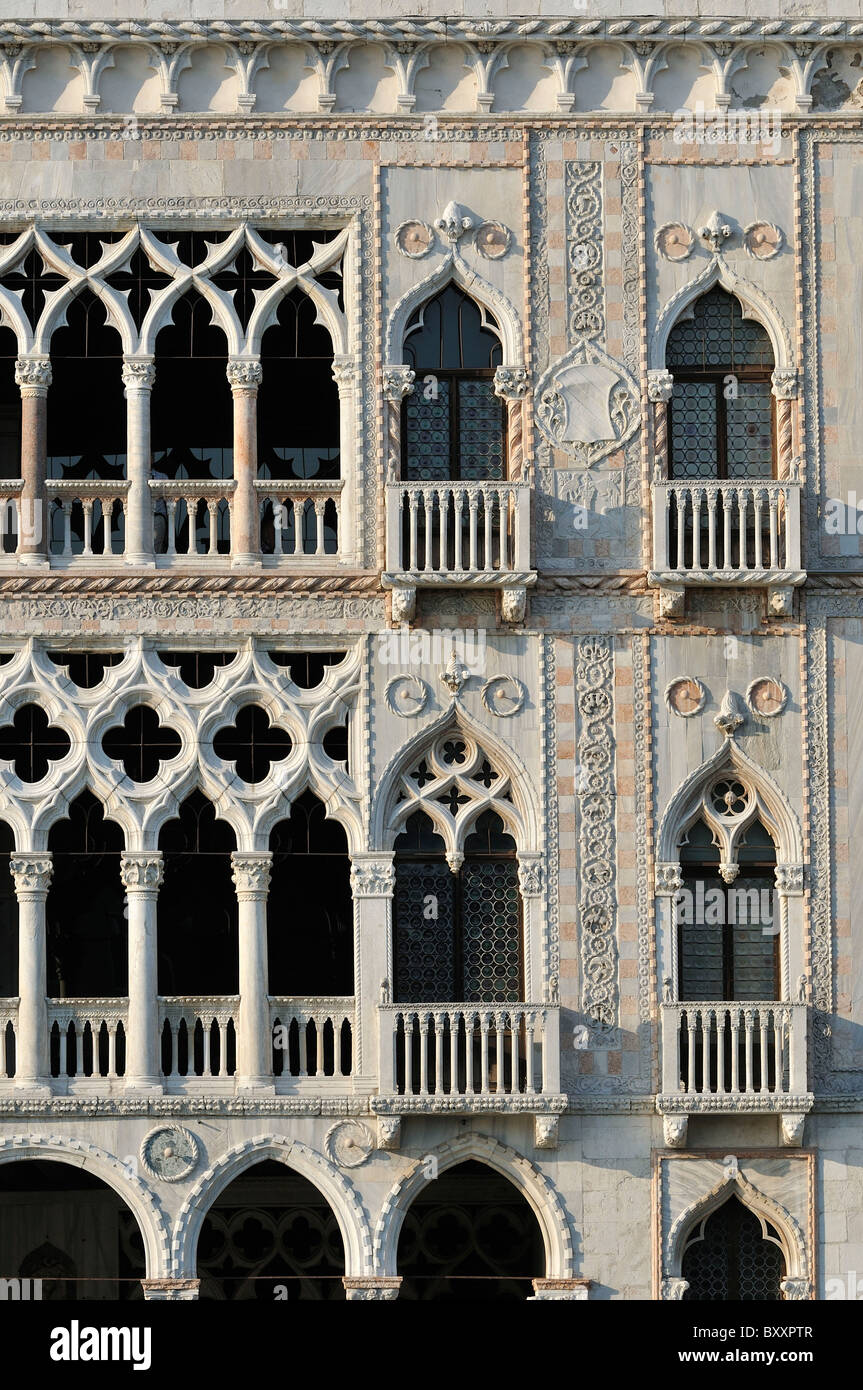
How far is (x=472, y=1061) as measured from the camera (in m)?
26.5

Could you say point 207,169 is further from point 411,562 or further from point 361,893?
point 361,893

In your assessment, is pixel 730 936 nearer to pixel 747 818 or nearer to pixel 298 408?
pixel 747 818

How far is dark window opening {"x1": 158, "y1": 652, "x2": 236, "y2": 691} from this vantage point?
2742 cm

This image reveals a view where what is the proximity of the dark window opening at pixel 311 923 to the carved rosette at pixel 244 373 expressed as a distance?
405 cm

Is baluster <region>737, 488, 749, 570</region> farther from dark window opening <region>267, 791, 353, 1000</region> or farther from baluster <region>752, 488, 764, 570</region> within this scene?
dark window opening <region>267, 791, 353, 1000</region>

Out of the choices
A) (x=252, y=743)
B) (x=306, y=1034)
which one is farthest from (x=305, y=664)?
(x=306, y=1034)

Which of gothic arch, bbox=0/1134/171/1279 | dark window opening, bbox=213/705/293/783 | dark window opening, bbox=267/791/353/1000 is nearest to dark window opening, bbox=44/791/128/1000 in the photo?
dark window opening, bbox=267/791/353/1000

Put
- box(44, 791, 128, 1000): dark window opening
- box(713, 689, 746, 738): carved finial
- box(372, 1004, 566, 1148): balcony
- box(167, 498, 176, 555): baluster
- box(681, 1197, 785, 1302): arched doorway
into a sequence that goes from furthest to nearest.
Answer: box(44, 791, 128, 1000): dark window opening
box(167, 498, 176, 555): baluster
box(713, 689, 746, 738): carved finial
box(681, 1197, 785, 1302): arched doorway
box(372, 1004, 566, 1148): balcony

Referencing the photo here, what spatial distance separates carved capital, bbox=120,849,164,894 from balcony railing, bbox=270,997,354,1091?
1.46m

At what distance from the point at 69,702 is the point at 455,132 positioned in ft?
19.8

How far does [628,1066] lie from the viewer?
26875 millimetres
